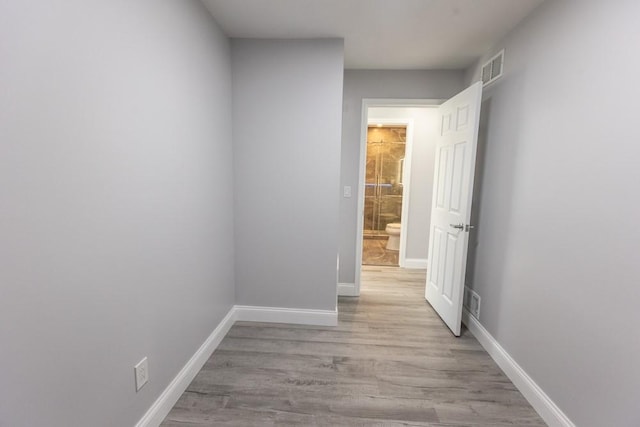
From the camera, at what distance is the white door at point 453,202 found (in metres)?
2.27

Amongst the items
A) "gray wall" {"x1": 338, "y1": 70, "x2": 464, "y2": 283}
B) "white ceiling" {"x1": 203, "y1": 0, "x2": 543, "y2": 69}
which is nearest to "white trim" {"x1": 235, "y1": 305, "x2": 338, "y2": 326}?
"gray wall" {"x1": 338, "y1": 70, "x2": 464, "y2": 283}

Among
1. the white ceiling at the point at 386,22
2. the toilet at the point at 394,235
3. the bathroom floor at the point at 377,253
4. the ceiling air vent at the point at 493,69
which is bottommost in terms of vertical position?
the bathroom floor at the point at 377,253

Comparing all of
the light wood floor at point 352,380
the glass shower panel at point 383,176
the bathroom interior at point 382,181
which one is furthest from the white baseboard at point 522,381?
the glass shower panel at point 383,176

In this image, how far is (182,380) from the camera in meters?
1.76

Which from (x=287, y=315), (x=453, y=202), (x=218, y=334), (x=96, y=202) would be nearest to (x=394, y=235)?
(x=453, y=202)

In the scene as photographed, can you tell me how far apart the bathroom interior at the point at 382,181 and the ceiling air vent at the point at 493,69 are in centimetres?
288

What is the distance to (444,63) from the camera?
2820 mm

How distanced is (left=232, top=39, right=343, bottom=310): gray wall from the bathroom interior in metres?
2.79

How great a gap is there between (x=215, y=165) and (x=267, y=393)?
5.12 feet

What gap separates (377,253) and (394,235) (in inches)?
16.7

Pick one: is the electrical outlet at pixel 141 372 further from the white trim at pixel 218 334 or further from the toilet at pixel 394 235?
the toilet at pixel 394 235

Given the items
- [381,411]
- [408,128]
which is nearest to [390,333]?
[381,411]

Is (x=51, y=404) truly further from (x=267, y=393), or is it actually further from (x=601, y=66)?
(x=601, y=66)

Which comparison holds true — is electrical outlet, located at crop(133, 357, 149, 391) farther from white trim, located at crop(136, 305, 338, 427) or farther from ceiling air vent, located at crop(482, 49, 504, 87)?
ceiling air vent, located at crop(482, 49, 504, 87)
